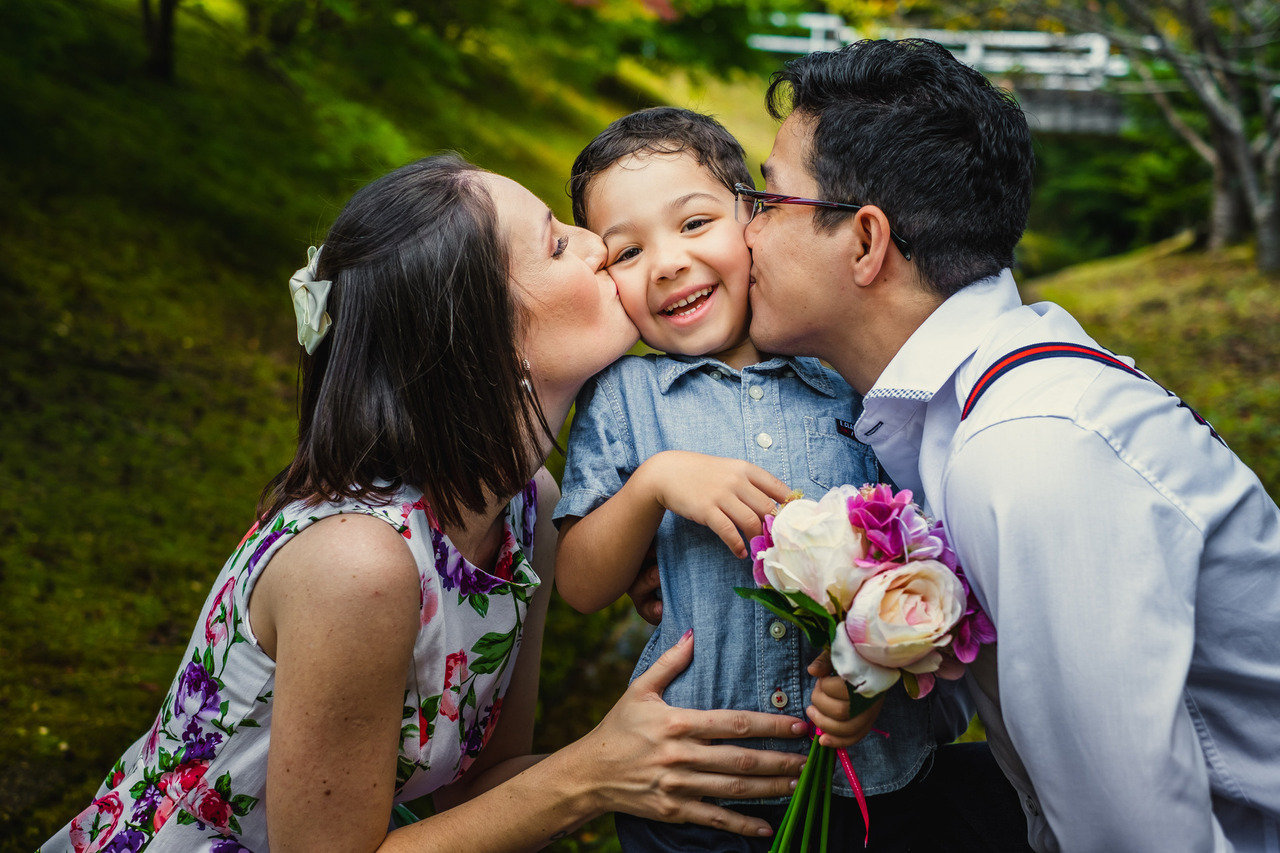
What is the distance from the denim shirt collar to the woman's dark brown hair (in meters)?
0.38

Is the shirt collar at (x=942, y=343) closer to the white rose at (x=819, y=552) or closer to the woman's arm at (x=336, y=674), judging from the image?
the white rose at (x=819, y=552)

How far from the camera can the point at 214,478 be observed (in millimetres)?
3520

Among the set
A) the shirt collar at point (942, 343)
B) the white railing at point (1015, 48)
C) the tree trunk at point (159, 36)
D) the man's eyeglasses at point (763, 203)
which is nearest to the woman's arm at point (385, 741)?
the shirt collar at point (942, 343)

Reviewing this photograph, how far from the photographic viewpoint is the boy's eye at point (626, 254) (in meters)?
2.21

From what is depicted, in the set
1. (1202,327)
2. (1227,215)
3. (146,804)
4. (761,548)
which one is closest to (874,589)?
(761,548)

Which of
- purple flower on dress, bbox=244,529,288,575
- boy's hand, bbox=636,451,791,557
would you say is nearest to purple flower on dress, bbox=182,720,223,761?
purple flower on dress, bbox=244,529,288,575

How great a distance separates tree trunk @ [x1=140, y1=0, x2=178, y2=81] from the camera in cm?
439

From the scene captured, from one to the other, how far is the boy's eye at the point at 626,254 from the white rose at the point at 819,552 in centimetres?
91

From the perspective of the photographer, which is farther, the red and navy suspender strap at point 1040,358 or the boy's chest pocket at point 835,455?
the boy's chest pocket at point 835,455

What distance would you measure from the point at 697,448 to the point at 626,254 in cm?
52

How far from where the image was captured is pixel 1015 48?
11.9 m

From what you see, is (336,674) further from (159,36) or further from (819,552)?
(159,36)

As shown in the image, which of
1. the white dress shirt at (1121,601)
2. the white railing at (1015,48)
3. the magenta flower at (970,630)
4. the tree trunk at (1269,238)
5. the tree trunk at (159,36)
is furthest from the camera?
the white railing at (1015,48)

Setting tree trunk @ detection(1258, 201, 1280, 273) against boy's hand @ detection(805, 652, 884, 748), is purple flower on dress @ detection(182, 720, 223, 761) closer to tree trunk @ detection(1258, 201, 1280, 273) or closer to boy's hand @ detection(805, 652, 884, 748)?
boy's hand @ detection(805, 652, 884, 748)
